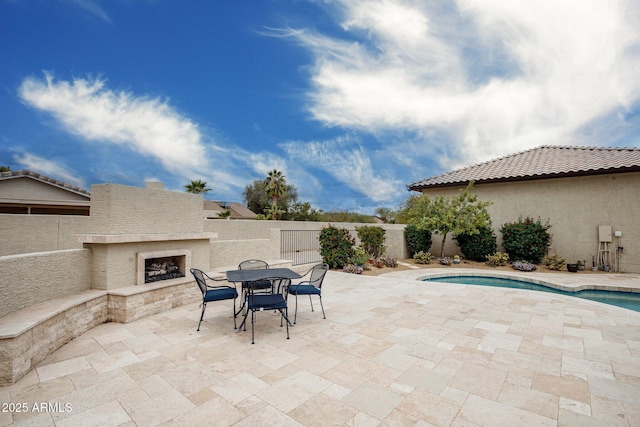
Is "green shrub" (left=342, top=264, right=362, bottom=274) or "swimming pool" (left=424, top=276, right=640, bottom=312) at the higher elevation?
"green shrub" (left=342, top=264, right=362, bottom=274)

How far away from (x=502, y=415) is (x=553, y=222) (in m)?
12.6

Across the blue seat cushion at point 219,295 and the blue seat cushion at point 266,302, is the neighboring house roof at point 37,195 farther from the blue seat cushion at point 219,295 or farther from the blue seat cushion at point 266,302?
the blue seat cushion at point 266,302

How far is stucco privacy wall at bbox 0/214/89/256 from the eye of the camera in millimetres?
8266

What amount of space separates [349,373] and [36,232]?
10948mm

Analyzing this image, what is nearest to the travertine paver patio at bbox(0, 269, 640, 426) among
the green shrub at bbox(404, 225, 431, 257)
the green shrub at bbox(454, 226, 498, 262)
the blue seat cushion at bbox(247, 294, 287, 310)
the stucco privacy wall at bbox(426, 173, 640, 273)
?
the blue seat cushion at bbox(247, 294, 287, 310)

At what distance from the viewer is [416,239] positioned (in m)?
13.5

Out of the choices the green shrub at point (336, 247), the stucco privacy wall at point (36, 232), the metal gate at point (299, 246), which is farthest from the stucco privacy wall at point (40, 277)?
the green shrub at point (336, 247)

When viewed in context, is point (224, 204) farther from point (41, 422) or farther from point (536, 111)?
point (41, 422)

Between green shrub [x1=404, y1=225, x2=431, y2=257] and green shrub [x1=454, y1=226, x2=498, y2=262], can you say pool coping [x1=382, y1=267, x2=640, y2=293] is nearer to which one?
green shrub [x1=454, y1=226, x2=498, y2=262]

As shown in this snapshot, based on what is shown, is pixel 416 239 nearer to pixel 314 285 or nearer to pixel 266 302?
pixel 314 285

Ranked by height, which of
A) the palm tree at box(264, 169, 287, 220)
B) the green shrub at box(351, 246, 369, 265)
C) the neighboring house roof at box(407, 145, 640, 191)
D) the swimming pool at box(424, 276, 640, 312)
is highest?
the palm tree at box(264, 169, 287, 220)

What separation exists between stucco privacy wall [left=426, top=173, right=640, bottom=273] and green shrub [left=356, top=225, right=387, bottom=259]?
5781 millimetres

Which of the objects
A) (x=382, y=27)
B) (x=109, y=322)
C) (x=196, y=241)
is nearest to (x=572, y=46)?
(x=382, y=27)

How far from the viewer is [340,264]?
397 inches
